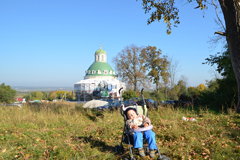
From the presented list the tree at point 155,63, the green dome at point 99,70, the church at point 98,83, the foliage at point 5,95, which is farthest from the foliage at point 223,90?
the green dome at point 99,70

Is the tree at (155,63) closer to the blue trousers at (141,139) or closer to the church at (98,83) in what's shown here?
the church at (98,83)

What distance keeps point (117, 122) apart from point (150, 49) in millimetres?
27607

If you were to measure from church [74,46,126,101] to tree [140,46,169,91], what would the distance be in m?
12.3

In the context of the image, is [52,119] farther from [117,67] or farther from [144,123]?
[117,67]

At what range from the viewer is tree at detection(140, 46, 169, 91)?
32.9 metres

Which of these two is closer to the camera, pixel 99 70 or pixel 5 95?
pixel 5 95

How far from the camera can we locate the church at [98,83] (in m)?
52.5

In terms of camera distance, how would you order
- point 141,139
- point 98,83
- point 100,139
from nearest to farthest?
point 141,139
point 100,139
point 98,83

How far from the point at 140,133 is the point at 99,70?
65.6 m

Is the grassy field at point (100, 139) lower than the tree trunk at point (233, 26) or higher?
lower

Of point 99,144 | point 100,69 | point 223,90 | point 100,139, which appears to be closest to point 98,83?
point 100,69

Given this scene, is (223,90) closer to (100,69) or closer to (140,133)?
(140,133)

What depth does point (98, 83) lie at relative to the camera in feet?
201

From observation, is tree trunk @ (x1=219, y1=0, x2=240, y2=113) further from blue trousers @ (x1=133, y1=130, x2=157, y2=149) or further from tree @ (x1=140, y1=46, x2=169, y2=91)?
tree @ (x1=140, y1=46, x2=169, y2=91)
